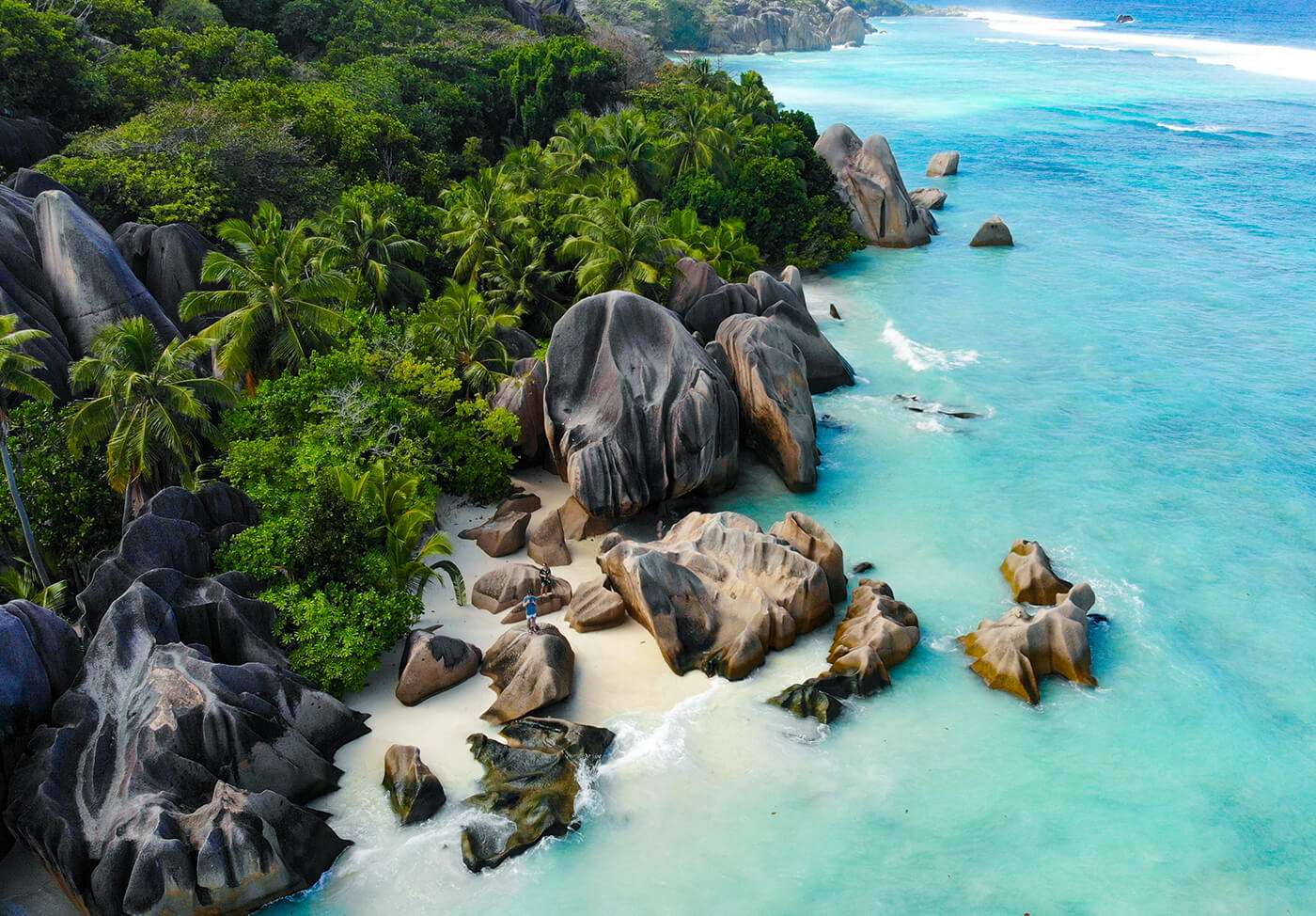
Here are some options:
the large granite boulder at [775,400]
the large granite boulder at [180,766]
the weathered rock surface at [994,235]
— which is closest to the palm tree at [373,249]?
the large granite boulder at [775,400]

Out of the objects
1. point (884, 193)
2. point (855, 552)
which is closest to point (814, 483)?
point (855, 552)

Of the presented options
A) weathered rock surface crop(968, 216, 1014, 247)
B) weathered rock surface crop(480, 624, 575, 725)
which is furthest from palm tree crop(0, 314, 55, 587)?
weathered rock surface crop(968, 216, 1014, 247)

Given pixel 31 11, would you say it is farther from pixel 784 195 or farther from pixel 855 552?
pixel 855 552

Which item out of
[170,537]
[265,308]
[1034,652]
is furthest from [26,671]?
[1034,652]

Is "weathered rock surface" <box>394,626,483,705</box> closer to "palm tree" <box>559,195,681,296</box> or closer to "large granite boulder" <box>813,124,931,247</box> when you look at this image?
"palm tree" <box>559,195,681,296</box>

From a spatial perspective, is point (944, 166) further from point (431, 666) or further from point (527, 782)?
point (527, 782)

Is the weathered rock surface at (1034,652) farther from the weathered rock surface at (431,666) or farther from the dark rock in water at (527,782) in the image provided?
the weathered rock surface at (431,666)
